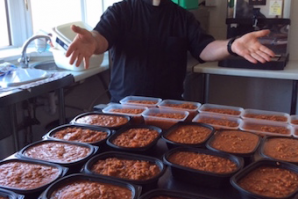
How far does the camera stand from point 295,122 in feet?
4.61

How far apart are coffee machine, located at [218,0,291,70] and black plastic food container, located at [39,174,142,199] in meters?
1.91

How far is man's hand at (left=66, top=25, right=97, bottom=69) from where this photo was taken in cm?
146

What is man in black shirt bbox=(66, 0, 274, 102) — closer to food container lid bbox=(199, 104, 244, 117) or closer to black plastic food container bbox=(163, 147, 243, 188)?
food container lid bbox=(199, 104, 244, 117)

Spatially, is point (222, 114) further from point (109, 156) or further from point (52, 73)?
point (52, 73)

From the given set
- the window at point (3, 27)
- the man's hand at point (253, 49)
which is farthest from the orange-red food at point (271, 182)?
the window at point (3, 27)

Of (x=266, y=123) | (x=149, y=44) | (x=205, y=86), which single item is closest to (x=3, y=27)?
(x=149, y=44)

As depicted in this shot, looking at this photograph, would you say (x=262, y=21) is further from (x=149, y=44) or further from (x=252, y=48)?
(x=252, y=48)

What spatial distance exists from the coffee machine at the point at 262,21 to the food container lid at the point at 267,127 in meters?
1.23

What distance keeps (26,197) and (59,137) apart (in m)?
0.39

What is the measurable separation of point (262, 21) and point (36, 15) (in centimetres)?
190

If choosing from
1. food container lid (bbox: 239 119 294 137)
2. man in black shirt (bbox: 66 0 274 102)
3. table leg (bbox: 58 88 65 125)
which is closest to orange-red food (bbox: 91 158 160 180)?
food container lid (bbox: 239 119 294 137)

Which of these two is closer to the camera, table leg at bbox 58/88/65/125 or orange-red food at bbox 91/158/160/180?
orange-red food at bbox 91/158/160/180

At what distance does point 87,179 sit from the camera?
3.14 ft

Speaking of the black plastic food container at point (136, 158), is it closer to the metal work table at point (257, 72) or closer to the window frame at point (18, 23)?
the metal work table at point (257, 72)
